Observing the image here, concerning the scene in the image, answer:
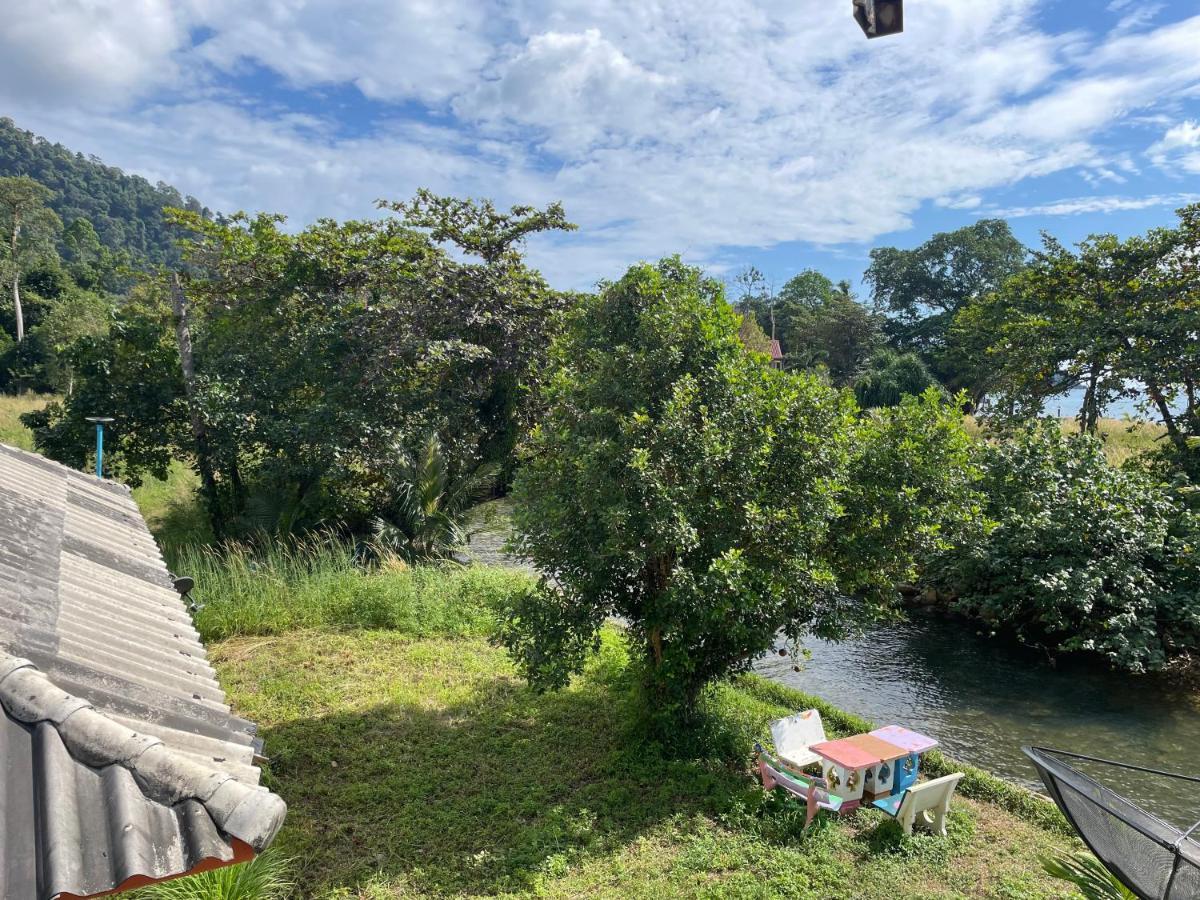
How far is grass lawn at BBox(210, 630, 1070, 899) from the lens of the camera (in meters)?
4.72

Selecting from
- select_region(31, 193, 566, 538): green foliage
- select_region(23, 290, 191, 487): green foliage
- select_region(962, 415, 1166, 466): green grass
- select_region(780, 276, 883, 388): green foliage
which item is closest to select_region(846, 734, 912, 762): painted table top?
select_region(31, 193, 566, 538): green foliage

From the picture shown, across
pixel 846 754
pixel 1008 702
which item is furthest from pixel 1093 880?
pixel 1008 702

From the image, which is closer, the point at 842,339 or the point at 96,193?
the point at 842,339

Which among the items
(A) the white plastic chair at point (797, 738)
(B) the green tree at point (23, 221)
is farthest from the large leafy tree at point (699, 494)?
(B) the green tree at point (23, 221)

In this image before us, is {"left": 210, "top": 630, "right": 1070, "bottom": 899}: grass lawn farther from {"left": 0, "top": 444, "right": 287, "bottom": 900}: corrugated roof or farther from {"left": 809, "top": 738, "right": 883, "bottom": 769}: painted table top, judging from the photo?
{"left": 0, "top": 444, "right": 287, "bottom": 900}: corrugated roof

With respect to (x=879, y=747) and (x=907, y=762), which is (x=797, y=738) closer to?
(x=879, y=747)

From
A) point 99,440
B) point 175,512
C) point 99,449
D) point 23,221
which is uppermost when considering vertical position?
point 23,221

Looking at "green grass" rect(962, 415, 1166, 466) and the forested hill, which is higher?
the forested hill

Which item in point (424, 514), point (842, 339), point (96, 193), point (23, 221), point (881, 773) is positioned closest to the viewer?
point (881, 773)

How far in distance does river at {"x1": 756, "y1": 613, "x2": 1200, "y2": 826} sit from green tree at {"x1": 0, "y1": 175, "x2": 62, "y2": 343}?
40564mm

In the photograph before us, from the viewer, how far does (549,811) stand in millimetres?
5422

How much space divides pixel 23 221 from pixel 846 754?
4761 cm

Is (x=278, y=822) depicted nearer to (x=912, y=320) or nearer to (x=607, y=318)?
(x=607, y=318)

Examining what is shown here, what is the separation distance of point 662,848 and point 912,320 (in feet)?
141
